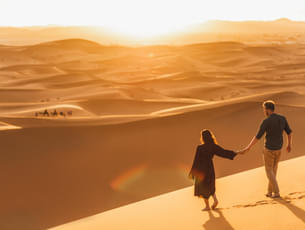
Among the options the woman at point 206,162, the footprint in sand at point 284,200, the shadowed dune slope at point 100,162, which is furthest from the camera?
the shadowed dune slope at point 100,162

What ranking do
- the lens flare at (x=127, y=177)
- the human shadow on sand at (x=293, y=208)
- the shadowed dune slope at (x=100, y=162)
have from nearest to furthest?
the human shadow on sand at (x=293, y=208)
the shadowed dune slope at (x=100, y=162)
the lens flare at (x=127, y=177)

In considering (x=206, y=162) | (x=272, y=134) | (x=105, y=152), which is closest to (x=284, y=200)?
(x=272, y=134)

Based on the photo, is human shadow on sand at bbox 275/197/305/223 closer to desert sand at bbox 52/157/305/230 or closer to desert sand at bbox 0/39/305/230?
desert sand at bbox 52/157/305/230

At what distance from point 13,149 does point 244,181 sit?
5.52 m

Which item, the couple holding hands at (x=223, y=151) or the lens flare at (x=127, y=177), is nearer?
the couple holding hands at (x=223, y=151)

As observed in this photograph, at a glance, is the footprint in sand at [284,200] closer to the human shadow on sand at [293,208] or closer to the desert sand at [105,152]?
the human shadow on sand at [293,208]

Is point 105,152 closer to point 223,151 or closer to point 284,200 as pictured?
point 223,151

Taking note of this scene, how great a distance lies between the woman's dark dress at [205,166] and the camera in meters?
5.27

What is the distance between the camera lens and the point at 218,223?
4902mm

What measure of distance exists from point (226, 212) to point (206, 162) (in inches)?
27.8

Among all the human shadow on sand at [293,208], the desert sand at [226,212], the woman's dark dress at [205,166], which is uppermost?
the woman's dark dress at [205,166]

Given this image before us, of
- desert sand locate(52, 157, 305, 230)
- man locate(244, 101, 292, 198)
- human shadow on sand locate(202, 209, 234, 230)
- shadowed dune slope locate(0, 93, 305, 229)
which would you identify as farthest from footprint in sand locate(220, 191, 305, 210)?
shadowed dune slope locate(0, 93, 305, 229)

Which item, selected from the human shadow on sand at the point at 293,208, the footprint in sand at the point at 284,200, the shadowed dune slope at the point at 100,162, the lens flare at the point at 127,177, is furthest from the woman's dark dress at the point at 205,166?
the lens flare at the point at 127,177

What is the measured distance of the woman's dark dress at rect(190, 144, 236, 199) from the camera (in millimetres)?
5273
